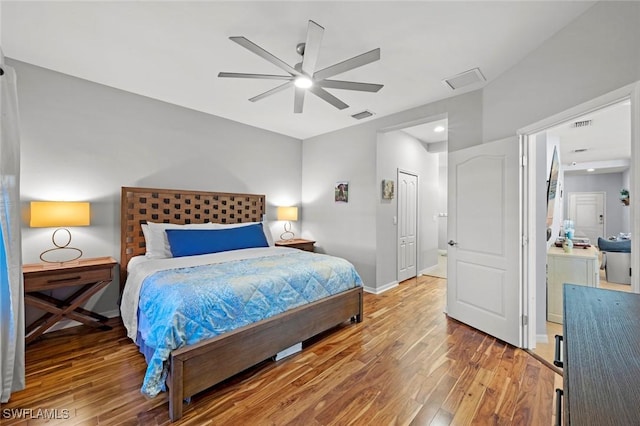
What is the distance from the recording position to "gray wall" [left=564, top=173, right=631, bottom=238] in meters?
7.62

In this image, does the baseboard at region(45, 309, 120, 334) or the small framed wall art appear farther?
the small framed wall art

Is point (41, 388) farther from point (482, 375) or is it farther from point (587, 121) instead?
point (587, 121)

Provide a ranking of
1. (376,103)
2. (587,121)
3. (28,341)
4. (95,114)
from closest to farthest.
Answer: (28,341), (95,114), (376,103), (587,121)

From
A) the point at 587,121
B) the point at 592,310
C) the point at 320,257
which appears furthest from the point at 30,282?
the point at 587,121

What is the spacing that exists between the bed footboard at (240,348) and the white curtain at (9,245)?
1.10 metres

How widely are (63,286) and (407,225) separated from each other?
4699 mm

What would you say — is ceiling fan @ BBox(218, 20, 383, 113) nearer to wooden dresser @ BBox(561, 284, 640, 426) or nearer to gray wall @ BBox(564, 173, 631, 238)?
wooden dresser @ BBox(561, 284, 640, 426)

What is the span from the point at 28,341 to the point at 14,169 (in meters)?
1.71

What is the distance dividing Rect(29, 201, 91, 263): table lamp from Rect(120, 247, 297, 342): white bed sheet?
666 mm

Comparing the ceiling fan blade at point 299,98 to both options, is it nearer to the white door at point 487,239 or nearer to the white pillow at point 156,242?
the white door at point 487,239

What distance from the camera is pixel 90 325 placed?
2.80 meters

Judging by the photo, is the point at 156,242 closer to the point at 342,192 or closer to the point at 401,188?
the point at 342,192

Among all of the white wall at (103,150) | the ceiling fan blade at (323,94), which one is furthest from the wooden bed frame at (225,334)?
the ceiling fan blade at (323,94)

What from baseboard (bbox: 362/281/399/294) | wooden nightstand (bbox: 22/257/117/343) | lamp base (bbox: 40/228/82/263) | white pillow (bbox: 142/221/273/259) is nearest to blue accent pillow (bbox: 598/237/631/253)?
baseboard (bbox: 362/281/399/294)
